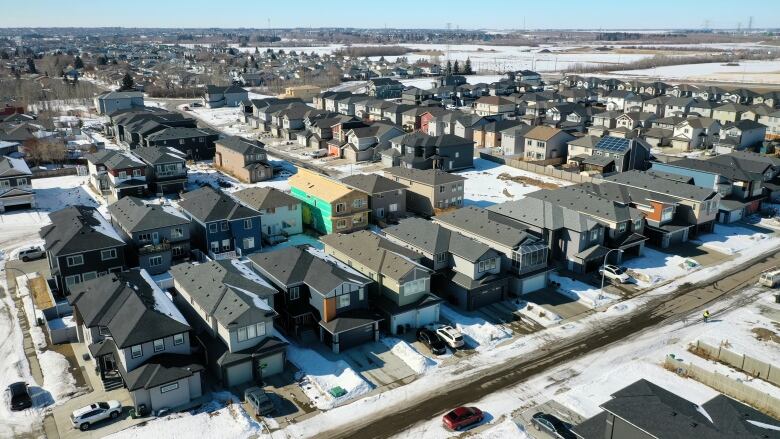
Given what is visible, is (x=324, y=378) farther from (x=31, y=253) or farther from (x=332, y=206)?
(x=31, y=253)

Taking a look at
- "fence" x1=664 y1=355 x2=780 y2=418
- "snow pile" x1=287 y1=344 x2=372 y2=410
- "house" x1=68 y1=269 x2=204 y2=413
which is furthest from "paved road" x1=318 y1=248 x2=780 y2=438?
"house" x1=68 y1=269 x2=204 y2=413

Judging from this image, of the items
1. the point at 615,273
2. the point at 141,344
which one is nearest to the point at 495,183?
the point at 615,273

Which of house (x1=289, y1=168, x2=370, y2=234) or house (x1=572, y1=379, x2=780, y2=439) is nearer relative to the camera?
house (x1=572, y1=379, x2=780, y2=439)

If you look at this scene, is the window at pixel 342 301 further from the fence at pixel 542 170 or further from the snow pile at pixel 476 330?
the fence at pixel 542 170

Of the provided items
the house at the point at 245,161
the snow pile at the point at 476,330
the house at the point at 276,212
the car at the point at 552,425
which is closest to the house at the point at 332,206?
the house at the point at 276,212

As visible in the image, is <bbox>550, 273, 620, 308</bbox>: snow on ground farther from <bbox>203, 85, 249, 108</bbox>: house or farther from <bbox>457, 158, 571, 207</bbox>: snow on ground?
<bbox>203, 85, 249, 108</bbox>: house

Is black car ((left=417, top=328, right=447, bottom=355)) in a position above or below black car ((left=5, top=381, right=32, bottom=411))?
below

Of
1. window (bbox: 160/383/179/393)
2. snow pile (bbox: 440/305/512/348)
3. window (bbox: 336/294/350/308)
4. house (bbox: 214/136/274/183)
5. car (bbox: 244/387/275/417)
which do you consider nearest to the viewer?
car (bbox: 244/387/275/417)
